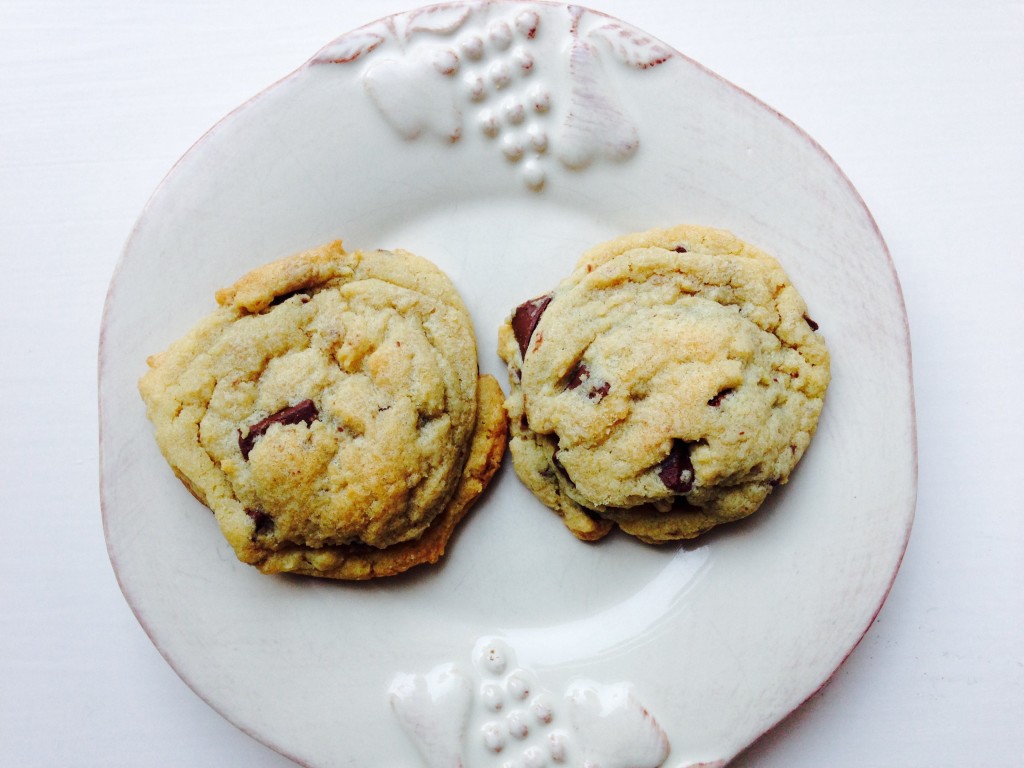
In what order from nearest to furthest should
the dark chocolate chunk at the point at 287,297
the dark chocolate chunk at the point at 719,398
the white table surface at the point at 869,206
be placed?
the dark chocolate chunk at the point at 719,398, the dark chocolate chunk at the point at 287,297, the white table surface at the point at 869,206

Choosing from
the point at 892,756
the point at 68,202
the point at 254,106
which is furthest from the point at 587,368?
the point at 68,202

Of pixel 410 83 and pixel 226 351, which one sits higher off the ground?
pixel 410 83

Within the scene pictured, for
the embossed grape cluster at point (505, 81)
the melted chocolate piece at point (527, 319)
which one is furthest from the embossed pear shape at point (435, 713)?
the embossed grape cluster at point (505, 81)

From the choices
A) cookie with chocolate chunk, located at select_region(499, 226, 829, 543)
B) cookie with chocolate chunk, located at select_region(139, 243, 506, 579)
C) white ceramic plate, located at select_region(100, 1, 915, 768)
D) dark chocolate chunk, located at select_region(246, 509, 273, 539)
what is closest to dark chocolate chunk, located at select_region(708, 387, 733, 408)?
cookie with chocolate chunk, located at select_region(499, 226, 829, 543)

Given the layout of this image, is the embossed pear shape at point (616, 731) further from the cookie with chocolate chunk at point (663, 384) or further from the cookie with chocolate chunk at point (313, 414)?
the cookie with chocolate chunk at point (313, 414)

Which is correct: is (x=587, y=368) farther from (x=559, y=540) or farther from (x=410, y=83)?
(x=410, y=83)

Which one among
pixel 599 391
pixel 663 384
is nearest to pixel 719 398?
pixel 663 384
